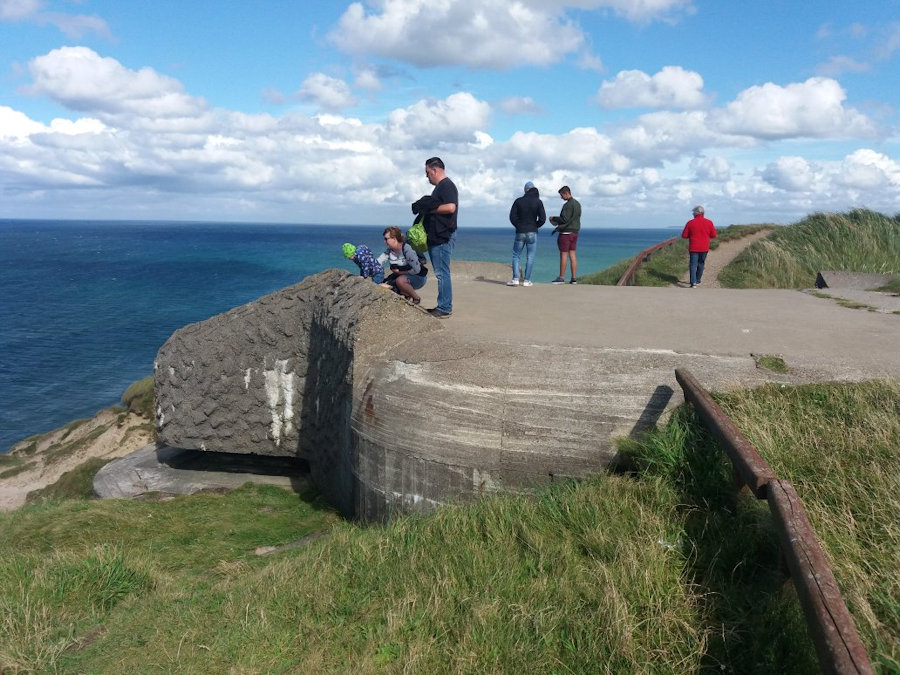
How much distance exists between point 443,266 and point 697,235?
6750mm

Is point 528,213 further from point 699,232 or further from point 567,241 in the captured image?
point 699,232

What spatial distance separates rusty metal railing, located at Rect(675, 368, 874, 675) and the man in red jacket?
8.68 m

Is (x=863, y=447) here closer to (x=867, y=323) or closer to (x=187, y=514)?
(x=867, y=323)

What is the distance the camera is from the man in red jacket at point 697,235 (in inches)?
474

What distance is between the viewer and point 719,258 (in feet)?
57.0

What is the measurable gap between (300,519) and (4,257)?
288ft

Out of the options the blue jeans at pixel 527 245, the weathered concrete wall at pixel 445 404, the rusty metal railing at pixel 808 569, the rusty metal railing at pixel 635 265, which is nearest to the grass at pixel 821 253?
the rusty metal railing at pixel 635 265

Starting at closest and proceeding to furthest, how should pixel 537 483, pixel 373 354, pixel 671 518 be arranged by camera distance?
pixel 671 518, pixel 537 483, pixel 373 354

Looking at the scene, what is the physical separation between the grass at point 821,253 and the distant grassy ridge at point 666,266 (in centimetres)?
122

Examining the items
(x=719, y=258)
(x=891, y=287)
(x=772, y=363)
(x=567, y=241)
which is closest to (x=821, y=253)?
(x=719, y=258)

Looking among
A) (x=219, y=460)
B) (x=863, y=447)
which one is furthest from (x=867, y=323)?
(x=219, y=460)

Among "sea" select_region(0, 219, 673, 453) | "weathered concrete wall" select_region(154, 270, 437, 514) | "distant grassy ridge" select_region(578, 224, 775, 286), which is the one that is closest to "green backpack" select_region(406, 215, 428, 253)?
"weathered concrete wall" select_region(154, 270, 437, 514)

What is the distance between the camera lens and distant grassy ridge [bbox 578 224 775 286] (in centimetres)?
1572

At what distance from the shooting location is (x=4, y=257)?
77.5 m
